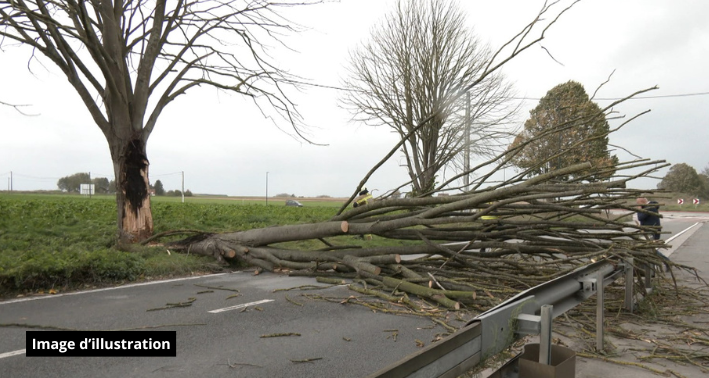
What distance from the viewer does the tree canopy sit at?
20.3 feet

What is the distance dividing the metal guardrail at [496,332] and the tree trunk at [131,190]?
9031 mm

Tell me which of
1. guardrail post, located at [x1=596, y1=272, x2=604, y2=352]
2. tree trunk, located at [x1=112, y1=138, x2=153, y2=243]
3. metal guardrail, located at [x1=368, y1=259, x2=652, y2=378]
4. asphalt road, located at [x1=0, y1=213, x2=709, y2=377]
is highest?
tree trunk, located at [x1=112, y1=138, x2=153, y2=243]

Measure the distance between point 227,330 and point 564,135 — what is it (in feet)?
45.4

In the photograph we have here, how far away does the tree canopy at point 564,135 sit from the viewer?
20.3ft

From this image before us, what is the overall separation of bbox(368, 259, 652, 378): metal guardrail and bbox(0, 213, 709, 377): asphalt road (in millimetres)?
1556

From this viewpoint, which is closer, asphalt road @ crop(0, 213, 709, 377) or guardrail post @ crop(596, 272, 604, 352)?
asphalt road @ crop(0, 213, 709, 377)

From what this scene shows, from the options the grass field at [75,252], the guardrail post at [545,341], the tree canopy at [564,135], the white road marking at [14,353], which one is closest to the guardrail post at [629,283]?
the grass field at [75,252]

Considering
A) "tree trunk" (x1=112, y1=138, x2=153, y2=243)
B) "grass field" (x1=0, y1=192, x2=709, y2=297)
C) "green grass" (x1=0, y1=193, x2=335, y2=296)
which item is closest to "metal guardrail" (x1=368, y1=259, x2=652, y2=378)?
"grass field" (x1=0, y1=192, x2=709, y2=297)

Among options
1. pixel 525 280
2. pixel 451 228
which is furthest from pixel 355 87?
pixel 525 280

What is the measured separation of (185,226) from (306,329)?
8.38 m

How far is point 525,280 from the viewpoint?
5582 millimetres

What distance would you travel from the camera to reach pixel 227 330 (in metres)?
4.96

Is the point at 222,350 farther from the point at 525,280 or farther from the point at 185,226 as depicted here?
the point at 185,226

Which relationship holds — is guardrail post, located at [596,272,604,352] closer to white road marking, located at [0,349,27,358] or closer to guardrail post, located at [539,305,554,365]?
guardrail post, located at [539,305,554,365]
